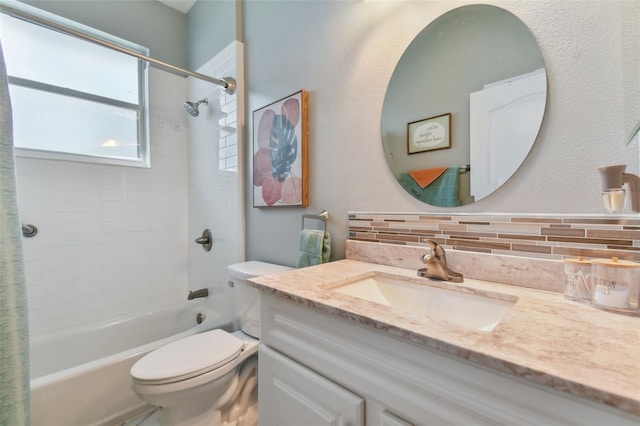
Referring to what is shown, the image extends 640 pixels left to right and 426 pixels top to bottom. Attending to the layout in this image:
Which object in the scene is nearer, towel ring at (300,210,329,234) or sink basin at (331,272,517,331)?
sink basin at (331,272,517,331)

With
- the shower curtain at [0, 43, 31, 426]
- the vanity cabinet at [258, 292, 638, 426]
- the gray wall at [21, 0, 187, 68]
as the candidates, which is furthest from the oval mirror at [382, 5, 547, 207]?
the gray wall at [21, 0, 187, 68]

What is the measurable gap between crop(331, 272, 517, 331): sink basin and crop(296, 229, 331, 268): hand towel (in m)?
0.30

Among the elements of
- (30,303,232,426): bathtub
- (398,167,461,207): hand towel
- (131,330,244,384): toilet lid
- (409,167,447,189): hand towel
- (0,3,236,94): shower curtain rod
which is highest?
(0,3,236,94): shower curtain rod

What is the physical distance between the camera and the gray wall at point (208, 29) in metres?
1.86

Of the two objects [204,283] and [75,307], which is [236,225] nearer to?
[204,283]

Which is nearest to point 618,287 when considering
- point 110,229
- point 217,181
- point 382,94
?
point 382,94

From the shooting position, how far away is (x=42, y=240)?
1.74m

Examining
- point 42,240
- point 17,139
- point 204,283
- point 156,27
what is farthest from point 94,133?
point 204,283

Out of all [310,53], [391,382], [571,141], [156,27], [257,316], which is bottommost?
[257,316]

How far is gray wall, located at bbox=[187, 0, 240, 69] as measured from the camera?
186cm

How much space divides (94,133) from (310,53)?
5.65 ft

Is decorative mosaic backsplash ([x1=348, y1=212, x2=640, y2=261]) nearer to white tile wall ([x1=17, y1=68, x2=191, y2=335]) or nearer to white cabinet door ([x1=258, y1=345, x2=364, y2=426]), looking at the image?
white cabinet door ([x1=258, y1=345, x2=364, y2=426])

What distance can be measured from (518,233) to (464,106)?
0.45m

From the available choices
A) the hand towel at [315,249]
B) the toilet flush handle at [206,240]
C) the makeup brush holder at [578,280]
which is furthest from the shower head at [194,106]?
the makeup brush holder at [578,280]
